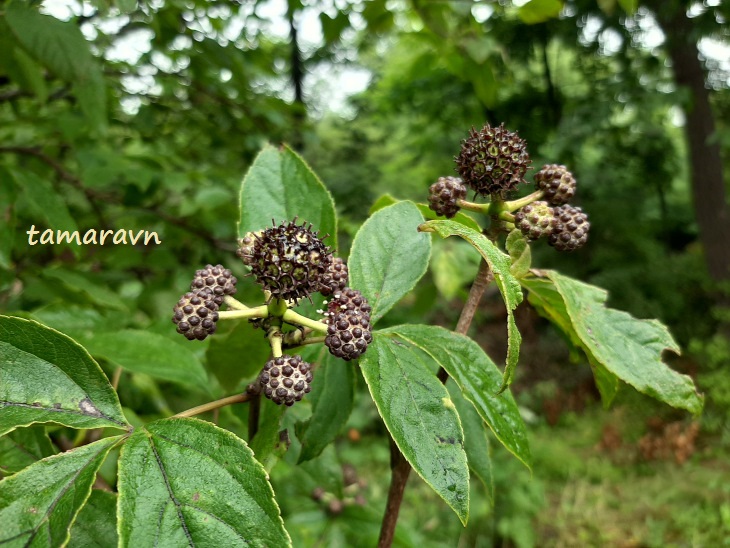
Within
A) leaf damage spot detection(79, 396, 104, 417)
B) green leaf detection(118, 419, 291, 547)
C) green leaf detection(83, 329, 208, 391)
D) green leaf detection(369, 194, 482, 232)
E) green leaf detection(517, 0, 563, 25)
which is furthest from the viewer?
green leaf detection(517, 0, 563, 25)

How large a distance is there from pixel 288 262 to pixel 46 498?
1.14 ft

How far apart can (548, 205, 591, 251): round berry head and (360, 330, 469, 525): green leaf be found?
28 centimetres

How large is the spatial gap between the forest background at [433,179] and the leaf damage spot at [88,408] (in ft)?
0.99

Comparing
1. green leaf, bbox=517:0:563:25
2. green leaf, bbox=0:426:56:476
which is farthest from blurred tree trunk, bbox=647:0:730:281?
green leaf, bbox=0:426:56:476

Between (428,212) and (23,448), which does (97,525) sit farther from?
(428,212)

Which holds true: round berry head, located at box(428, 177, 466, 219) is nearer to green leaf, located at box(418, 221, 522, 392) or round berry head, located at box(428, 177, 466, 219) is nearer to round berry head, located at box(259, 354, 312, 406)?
green leaf, located at box(418, 221, 522, 392)

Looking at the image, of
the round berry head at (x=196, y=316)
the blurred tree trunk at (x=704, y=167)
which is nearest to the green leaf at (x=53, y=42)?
the round berry head at (x=196, y=316)

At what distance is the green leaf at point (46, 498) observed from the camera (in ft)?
1.90

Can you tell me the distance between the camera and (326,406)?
2.91 ft

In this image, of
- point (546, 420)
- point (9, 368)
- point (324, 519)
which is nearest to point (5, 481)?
point (9, 368)

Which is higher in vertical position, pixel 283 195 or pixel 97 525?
pixel 283 195

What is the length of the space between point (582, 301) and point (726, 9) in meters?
5.66

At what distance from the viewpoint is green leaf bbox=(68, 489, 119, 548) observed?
68cm

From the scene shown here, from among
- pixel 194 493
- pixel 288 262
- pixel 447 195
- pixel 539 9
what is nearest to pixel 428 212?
pixel 447 195
